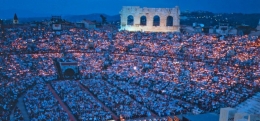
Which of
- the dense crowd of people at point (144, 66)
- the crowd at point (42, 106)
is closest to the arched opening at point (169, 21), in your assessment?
the dense crowd of people at point (144, 66)

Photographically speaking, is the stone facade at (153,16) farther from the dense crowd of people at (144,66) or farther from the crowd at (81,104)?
the crowd at (81,104)

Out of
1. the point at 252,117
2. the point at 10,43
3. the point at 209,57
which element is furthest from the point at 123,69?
the point at 252,117

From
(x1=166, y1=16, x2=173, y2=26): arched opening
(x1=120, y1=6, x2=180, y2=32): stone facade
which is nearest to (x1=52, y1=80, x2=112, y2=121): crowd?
(x1=120, y1=6, x2=180, y2=32): stone facade

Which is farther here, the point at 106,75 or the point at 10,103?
the point at 106,75

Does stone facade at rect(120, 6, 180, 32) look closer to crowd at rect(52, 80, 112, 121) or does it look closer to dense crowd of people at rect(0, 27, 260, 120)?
dense crowd of people at rect(0, 27, 260, 120)

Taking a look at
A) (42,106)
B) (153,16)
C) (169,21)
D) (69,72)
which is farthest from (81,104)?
(169,21)

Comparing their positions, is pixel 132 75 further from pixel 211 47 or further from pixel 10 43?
pixel 10 43
